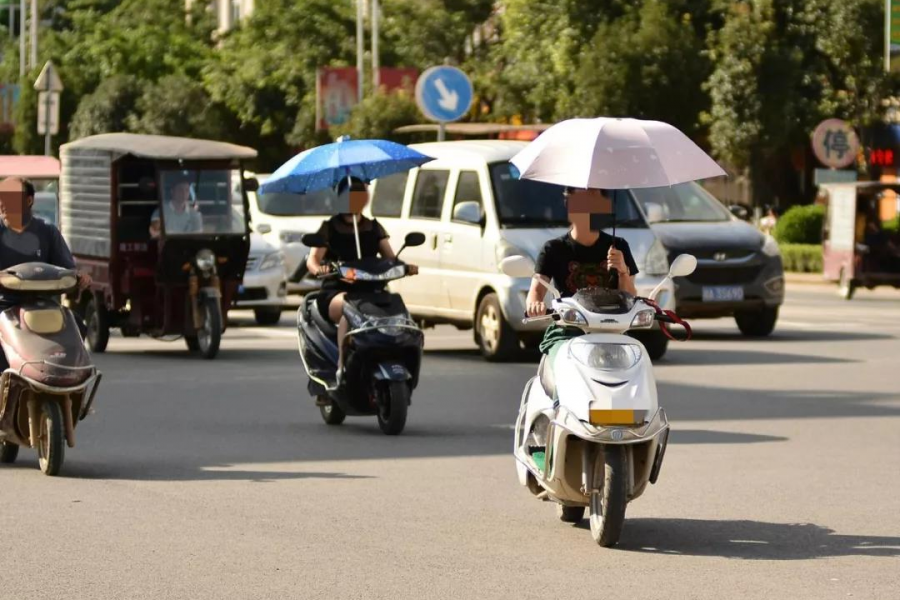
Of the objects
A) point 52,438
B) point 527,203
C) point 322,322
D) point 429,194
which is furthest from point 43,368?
point 429,194

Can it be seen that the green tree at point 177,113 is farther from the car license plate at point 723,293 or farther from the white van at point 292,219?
the car license plate at point 723,293

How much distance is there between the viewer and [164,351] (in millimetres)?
20406

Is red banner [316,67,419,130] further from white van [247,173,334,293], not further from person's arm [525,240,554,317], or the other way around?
person's arm [525,240,554,317]

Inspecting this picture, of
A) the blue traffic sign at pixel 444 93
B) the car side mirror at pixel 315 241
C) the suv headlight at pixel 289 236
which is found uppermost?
the blue traffic sign at pixel 444 93

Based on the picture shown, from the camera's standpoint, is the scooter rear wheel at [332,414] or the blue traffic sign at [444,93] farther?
the blue traffic sign at [444,93]

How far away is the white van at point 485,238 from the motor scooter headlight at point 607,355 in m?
9.89

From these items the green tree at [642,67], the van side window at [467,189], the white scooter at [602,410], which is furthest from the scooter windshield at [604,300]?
the green tree at [642,67]

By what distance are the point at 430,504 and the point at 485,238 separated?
940 cm

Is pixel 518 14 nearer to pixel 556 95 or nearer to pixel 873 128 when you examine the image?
pixel 556 95

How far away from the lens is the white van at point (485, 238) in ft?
61.6

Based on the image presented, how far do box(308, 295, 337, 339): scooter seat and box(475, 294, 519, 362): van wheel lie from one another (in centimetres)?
514

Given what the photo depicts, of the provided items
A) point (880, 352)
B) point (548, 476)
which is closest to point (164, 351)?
point (880, 352)

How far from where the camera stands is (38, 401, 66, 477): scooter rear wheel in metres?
10.6

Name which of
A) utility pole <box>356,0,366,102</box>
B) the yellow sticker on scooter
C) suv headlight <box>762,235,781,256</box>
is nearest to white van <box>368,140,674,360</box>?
suv headlight <box>762,235,781,256</box>
